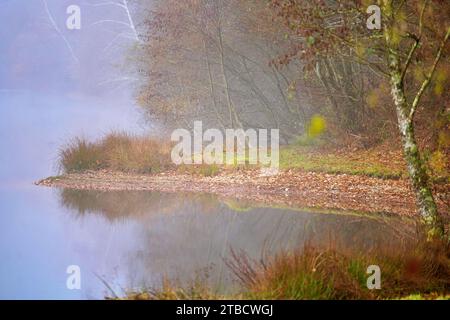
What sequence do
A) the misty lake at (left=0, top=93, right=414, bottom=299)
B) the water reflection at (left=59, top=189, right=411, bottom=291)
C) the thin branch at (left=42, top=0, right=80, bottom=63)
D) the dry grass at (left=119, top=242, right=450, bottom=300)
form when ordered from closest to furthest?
the dry grass at (left=119, top=242, right=450, bottom=300) < the water reflection at (left=59, top=189, right=411, bottom=291) < the misty lake at (left=0, top=93, right=414, bottom=299) < the thin branch at (left=42, top=0, right=80, bottom=63)

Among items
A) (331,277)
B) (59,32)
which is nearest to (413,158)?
(331,277)

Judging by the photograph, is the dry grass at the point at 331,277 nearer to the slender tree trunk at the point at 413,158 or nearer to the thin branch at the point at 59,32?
the slender tree trunk at the point at 413,158

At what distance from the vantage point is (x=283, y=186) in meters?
7.96

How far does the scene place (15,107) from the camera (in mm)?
7855

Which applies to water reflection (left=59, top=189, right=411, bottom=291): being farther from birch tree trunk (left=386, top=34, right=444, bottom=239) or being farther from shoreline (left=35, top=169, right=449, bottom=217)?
shoreline (left=35, top=169, right=449, bottom=217)

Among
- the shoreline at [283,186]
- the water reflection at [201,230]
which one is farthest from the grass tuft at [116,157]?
the water reflection at [201,230]

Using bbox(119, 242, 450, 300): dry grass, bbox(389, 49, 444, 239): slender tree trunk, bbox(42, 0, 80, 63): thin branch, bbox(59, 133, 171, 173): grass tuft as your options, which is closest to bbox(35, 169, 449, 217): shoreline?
bbox(59, 133, 171, 173): grass tuft

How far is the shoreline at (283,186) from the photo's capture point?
269 inches

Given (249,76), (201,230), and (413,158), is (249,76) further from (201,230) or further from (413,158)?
(413,158)

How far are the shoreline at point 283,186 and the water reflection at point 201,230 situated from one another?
1.34ft

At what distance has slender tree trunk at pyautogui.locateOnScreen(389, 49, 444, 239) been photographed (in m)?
4.85

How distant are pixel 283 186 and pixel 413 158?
322 cm

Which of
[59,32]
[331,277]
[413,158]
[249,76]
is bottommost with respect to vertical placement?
[331,277]

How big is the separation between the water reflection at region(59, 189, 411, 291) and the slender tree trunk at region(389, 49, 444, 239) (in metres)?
0.29
